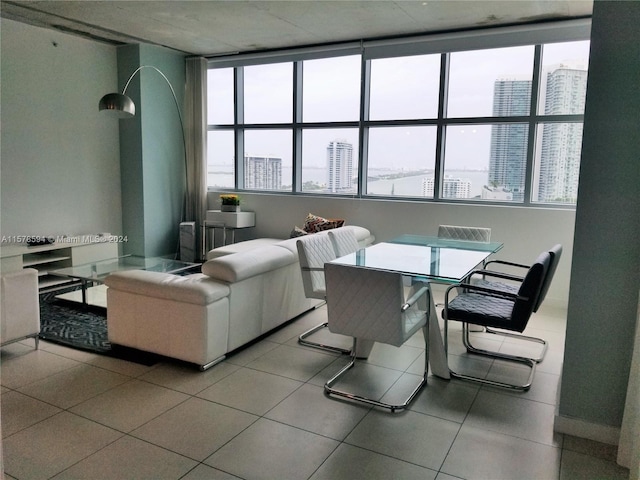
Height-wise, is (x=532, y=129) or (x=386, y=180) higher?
(x=532, y=129)

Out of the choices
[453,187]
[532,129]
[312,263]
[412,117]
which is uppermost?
[412,117]

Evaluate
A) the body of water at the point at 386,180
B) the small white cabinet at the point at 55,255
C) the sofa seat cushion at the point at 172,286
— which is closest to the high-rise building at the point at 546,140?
the body of water at the point at 386,180

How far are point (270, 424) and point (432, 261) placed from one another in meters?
1.52

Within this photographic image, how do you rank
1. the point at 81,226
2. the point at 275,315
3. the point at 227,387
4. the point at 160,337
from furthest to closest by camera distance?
1. the point at 81,226
2. the point at 275,315
3. the point at 160,337
4. the point at 227,387

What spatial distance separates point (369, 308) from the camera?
108 inches

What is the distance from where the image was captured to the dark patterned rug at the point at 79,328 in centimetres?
346

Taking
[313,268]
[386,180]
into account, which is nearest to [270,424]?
[313,268]

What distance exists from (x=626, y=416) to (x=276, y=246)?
8.19ft

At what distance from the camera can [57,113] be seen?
18.0 ft

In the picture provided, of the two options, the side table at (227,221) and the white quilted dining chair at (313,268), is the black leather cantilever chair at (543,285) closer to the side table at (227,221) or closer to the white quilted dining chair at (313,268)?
the white quilted dining chair at (313,268)

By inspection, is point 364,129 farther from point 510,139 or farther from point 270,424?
point 270,424

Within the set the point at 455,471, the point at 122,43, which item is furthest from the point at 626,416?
the point at 122,43

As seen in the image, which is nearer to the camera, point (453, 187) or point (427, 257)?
point (427, 257)

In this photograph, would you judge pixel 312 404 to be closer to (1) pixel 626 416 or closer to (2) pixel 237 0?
(1) pixel 626 416
